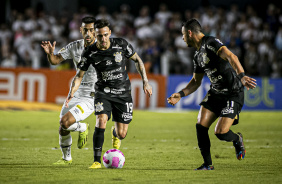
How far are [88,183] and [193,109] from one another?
1478 centimetres

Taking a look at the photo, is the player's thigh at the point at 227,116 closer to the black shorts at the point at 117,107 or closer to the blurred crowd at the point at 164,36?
the black shorts at the point at 117,107

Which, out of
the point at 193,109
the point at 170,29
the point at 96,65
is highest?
the point at 170,29

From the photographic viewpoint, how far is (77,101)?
8.95 m

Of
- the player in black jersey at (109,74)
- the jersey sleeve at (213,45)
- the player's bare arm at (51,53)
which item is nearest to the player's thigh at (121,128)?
the player in black jersey at (109,74)

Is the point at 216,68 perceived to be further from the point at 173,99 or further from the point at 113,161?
the point at 113,161

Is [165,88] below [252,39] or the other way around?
below

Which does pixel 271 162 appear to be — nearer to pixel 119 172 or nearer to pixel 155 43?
pixel 119 172

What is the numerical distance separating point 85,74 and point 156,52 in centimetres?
1164

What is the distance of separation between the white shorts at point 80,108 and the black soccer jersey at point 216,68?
6.67ft

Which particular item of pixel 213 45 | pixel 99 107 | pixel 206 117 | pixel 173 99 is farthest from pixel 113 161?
pixel 213 45

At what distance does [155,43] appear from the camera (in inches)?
827

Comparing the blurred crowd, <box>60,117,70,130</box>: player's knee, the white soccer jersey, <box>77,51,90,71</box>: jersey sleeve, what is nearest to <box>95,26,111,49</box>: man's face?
<box>77,51,90,71</box>: jersey sleeve

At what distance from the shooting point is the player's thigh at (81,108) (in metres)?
8.46

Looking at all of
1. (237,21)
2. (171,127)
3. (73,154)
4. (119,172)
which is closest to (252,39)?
(237,21)
